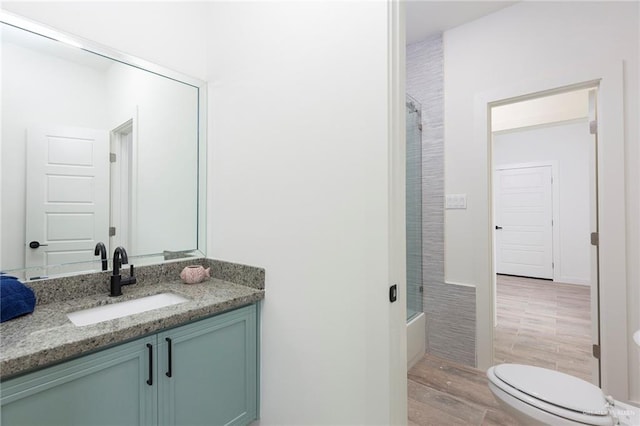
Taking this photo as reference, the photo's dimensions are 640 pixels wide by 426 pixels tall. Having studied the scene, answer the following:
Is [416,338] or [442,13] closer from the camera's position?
[442,13]

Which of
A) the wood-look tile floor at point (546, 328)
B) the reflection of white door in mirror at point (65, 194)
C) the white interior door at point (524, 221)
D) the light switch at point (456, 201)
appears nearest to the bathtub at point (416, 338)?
the wood-look tile floor at point (546, 328)

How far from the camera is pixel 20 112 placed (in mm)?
1183

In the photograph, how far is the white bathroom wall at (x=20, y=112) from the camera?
1.15 m

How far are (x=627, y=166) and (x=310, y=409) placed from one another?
220 centimetres

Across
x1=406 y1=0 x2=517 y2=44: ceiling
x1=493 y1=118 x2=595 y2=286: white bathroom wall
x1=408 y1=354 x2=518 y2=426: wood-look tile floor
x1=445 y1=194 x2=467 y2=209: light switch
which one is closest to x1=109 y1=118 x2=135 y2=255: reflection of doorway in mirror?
x1=408 y1=354 x2=518 y2=426: wood-look tile floor

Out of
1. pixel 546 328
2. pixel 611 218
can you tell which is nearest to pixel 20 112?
pixel 611 218

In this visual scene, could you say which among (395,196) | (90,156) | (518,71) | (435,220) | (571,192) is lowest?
(435,220)

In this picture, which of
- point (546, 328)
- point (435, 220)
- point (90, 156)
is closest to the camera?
point (90, 156)

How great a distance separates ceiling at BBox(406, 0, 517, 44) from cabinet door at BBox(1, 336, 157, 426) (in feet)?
8.64

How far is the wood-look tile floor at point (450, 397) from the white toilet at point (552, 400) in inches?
17.1

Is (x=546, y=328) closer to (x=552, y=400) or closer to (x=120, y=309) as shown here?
(x=552, y=400)

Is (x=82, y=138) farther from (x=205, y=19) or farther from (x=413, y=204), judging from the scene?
(x=413, y=204)

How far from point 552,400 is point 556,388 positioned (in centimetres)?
13

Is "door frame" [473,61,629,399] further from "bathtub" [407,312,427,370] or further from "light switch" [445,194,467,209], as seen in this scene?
"bathtub" [407,312,427,370]
